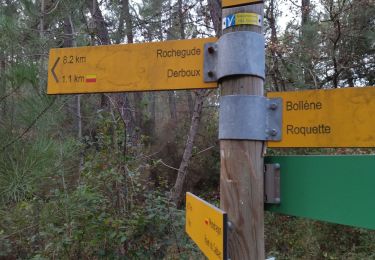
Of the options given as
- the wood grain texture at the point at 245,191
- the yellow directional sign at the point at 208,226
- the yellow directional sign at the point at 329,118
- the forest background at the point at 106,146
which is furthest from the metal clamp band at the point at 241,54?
the forest background at the point at 106,146

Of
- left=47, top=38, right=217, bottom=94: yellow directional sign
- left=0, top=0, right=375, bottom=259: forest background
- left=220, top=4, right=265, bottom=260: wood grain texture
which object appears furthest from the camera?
left=0, top=0, right=375, bottom=259: forest background

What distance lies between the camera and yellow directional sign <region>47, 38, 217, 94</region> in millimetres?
1714

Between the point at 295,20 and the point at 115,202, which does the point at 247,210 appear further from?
the point at 295,20

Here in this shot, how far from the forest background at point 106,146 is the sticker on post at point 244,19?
122 cm

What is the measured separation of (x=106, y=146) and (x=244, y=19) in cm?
326

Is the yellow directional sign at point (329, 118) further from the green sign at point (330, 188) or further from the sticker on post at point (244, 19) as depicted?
the sticker on post at point (244, 19)

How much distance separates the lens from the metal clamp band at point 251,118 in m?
1.46

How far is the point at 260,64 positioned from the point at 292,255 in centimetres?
568

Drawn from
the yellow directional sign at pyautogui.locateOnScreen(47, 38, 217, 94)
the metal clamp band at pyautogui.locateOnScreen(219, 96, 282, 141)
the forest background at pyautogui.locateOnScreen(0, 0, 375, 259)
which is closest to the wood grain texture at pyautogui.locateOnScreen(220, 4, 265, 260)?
the metal clamp band at pyautogui.locateOnScreen(219, 96, 282, 141)

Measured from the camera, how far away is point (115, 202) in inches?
167

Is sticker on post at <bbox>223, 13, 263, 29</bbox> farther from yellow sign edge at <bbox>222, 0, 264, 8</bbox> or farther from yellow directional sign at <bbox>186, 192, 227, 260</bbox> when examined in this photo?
yellow directional sign at <bbox>186, 192, 227, 260</bbox>

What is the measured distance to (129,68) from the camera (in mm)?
1823

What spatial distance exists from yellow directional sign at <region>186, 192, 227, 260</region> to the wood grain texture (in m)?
0.07

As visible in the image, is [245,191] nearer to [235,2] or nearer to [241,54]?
[241,54]
